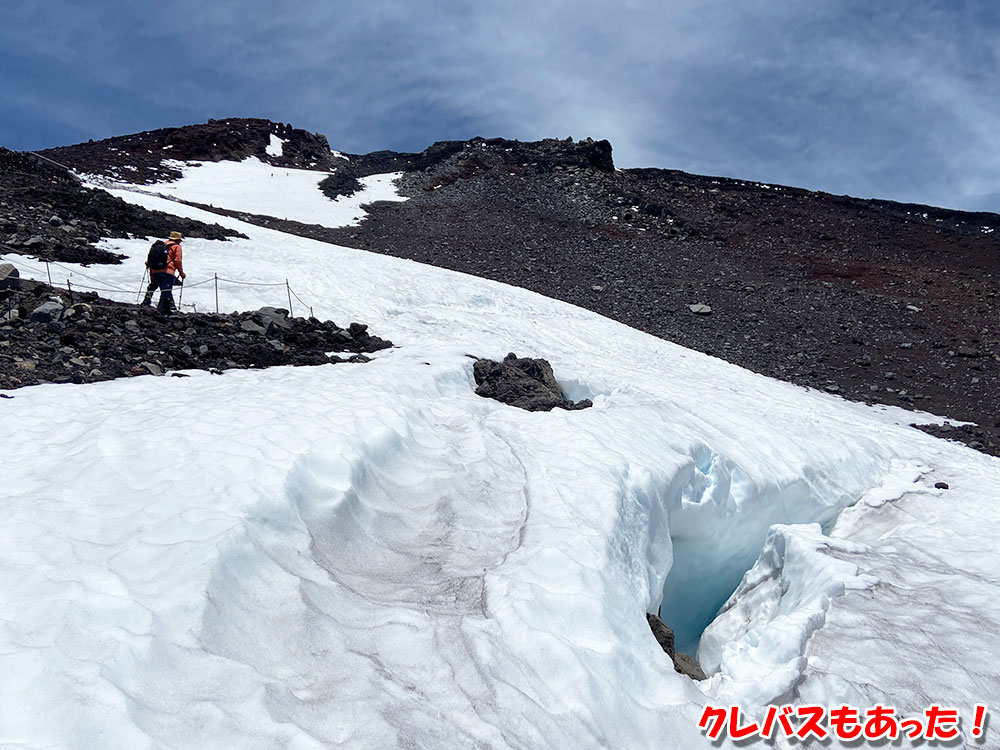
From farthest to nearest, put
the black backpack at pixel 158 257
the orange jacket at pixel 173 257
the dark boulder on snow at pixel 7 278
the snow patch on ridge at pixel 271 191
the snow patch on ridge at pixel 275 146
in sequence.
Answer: the snow patch on ridge at pixel 275 146, the snow patch on ridge at pixel 271 191, the orange jacket at pixel 173 257, the black backpack at pixel 158 257, the dark boulder on snow at pixel 7 278

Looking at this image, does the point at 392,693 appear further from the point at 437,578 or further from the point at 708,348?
the point at 708,348

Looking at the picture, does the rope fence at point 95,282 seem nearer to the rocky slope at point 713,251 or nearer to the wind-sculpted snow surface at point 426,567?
the wind-sculpted snow surface at point 426,567

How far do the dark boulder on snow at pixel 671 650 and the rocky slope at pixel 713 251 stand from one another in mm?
12453

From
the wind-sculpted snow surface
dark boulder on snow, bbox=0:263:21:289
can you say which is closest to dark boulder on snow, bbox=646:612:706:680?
the wind-sculpted snow surface

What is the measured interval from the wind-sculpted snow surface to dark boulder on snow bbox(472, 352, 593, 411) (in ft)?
1.28

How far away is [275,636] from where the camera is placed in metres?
3.42

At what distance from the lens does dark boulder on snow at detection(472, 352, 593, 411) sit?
9.04 metres

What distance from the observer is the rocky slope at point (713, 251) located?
1906 centimetres

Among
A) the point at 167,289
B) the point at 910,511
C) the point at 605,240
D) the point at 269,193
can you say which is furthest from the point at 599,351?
the point at 269,193

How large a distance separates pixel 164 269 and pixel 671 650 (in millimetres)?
9899

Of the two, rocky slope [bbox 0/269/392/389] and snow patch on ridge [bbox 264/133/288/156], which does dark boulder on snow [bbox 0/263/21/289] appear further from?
snow patch on ridge [bbox 264/133/288/156]

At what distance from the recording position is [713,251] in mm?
29234

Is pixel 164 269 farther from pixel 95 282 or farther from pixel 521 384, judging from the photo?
pixel 521 384

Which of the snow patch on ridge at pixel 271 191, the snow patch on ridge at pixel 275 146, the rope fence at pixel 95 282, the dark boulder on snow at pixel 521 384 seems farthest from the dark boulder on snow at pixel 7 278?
the snow patch on ridge at pixel 275 146
